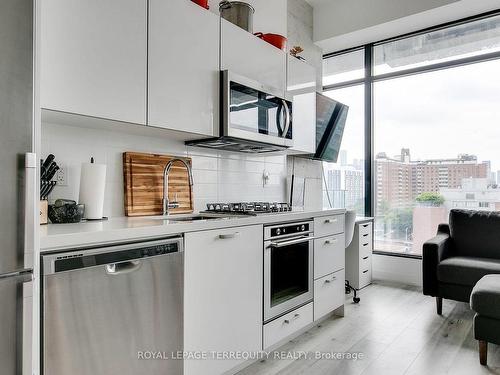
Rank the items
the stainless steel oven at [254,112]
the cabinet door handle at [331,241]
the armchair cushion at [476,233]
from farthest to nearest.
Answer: the armchair cushion at [476,233] → the cabinet door handle at [331,241] → the stainless steel oven at [254,112]

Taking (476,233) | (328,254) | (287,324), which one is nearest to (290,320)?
(287,324)

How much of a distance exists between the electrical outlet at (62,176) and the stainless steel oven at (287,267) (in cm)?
117

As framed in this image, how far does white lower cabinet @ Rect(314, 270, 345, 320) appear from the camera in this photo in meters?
2.72

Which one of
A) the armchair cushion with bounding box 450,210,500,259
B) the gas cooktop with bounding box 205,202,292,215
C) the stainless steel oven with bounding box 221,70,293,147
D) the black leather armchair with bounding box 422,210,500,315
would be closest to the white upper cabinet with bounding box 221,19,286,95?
the stainless steel oven with bounding box 221,70,293,147

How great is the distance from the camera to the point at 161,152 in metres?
2.41

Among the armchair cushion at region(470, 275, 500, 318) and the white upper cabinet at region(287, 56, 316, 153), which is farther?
the white upper cabinet at region(287, 56, 316, 153)

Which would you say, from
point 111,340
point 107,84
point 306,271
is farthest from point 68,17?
point 306,271

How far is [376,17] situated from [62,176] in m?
3.60

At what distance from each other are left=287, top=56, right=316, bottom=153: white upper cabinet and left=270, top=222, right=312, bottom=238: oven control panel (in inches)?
32.2

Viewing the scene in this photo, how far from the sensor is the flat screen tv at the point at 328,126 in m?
3.67

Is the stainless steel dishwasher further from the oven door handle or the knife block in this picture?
the oven door handle

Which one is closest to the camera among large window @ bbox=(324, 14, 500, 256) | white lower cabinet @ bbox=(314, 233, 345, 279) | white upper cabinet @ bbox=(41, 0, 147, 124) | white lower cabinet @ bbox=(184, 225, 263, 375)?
white upper cabinet @ bbox=(41, 0, 147, 124)

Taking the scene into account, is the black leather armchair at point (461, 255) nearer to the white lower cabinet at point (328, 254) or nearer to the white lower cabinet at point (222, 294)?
the white lower cabinet at point (328, 254)

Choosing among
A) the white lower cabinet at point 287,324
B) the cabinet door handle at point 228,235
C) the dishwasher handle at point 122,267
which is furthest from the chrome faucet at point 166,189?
the white lower cabinet at point 287,324
